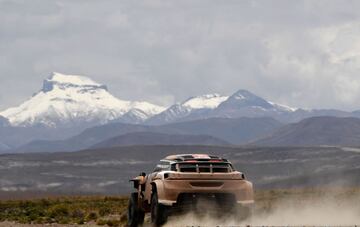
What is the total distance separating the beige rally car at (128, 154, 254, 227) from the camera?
19.1 metres

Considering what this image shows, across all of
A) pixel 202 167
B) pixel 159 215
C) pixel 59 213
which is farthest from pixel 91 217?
pixel 202 167

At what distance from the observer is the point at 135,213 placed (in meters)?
22.4

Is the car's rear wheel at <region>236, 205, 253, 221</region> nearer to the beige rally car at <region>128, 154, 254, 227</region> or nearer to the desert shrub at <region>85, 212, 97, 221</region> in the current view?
the beige rally car at <region>128, 154, 254, 227</region>

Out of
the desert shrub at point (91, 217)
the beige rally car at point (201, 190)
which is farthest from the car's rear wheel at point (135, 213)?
the desert shrub at point (91, 217)

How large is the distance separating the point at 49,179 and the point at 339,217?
6528 inches

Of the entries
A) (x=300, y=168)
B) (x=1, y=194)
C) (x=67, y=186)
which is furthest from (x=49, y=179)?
(x=300, y=168)

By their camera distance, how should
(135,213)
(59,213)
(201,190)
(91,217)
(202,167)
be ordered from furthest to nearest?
1. (59,213)
2. (91,217)
3. (135,213)
4. (202,167)
5. (201,190)

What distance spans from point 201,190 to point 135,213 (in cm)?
403

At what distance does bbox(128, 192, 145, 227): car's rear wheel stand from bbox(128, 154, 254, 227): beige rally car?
104 inches

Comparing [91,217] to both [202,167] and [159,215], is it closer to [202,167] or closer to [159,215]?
[159,215]

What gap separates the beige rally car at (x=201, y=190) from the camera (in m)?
19.1

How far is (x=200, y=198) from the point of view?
19.2 meters

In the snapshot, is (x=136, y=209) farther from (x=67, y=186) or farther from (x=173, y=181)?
(x=67, y=186)

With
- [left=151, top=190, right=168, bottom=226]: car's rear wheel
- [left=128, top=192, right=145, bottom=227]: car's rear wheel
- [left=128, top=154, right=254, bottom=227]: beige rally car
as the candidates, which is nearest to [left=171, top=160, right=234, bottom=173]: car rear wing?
[left=128, top=154, right=254, bottom=227]: beige rally car
